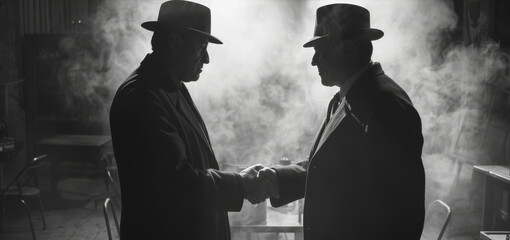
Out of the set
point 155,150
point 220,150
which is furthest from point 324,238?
point 220,150

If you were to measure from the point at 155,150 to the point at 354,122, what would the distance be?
3.12 ft

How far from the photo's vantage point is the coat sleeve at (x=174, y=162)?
208 cm

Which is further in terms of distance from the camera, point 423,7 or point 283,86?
point 283,86

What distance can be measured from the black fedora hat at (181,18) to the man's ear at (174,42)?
0.13ft

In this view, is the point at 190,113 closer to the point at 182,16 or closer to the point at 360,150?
the point at 182,16

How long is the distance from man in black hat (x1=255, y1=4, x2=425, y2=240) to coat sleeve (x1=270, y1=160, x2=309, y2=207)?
1.50 feet

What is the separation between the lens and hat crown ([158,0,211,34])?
2.38 metres

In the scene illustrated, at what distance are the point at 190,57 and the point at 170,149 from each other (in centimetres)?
59

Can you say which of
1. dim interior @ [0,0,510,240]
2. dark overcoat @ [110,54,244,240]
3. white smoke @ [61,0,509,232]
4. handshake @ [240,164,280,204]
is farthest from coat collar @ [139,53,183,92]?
white smoke @ [61,0,509,232]

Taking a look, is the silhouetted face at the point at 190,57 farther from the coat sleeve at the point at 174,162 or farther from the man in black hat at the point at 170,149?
the coat sleeve at the point at 174,162

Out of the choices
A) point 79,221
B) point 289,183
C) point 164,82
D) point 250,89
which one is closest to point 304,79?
point 250,89

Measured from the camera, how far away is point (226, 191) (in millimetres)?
2357

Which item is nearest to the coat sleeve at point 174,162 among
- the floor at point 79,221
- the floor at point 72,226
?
the floor at point 79,221

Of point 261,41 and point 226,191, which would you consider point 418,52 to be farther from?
point 226,191
